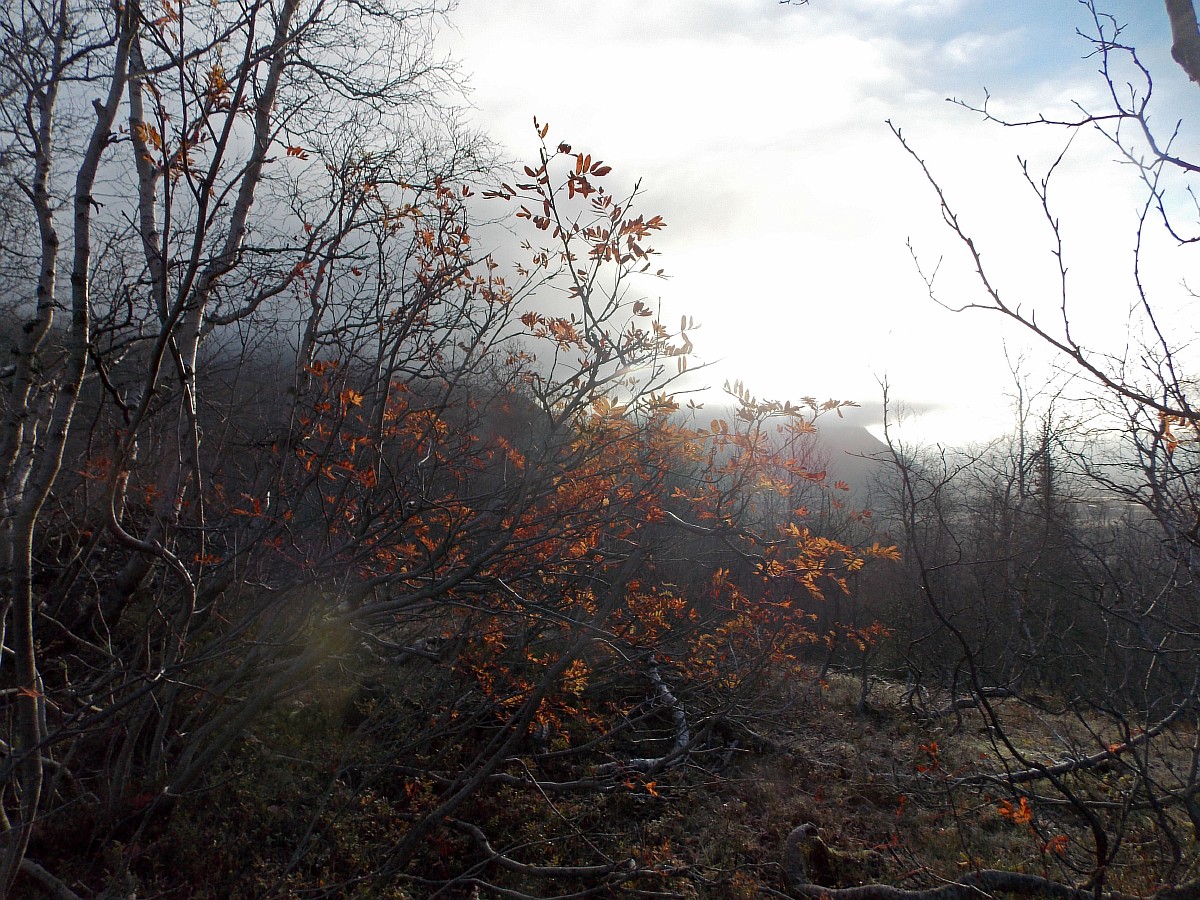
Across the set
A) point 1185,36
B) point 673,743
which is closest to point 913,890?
point 673,743

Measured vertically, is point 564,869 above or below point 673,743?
above

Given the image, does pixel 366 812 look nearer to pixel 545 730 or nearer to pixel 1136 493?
pixel 545 730

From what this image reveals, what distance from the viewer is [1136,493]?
2.83 meters

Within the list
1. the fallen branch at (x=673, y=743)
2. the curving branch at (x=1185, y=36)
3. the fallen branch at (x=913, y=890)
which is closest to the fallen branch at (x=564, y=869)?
the fallen branch at (x=673, y=743)

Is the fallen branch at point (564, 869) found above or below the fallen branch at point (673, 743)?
below

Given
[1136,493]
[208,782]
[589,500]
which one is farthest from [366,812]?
[1136,493]

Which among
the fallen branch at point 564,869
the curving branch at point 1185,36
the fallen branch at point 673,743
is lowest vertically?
the fallen branch at point 564,869

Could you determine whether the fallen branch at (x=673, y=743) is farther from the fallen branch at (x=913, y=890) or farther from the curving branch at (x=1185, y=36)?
the curving branch at (x=1185, y=36)

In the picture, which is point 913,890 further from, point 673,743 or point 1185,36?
point 1185,36

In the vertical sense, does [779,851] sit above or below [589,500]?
below

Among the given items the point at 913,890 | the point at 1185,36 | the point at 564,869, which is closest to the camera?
the point at 1185,36

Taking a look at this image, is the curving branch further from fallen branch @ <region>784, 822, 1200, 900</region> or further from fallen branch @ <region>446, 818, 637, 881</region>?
fallen branch @ <region>446, 818, 637, 881</region>

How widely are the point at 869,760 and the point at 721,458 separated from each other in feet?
17.0

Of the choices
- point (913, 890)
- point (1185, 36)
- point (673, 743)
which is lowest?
point (673, 743)
